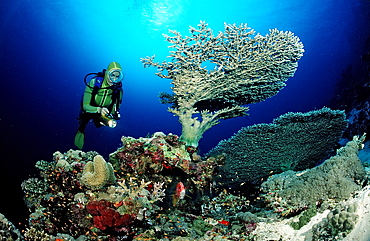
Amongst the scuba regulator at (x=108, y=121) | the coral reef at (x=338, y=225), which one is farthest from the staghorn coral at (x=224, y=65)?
the coral reef at (x=338, y=225)

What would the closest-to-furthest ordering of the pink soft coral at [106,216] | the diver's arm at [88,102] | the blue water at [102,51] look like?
the pink soft coral at [106,216] < the diver's arm at [88,102] < the blue water at [102,51]

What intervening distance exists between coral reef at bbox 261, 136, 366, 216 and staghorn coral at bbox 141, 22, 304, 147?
3.05 metres

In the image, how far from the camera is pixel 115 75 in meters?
4.65

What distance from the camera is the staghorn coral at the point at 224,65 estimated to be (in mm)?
5246

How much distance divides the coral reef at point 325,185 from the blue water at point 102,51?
5.22 m

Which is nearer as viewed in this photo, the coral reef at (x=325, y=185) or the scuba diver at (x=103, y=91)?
the coral reef at (x=325, y=185)

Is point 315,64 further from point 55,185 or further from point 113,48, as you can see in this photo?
point 55,185

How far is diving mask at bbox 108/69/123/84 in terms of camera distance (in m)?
4.60

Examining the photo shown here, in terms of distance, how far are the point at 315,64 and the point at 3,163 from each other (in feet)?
261

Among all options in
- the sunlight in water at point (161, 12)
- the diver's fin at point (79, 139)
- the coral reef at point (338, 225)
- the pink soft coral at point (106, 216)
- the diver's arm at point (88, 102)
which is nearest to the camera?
the coral reef at point (338, 225)

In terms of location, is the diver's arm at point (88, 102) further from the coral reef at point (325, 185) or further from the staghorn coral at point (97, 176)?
the coral reef at point (325, 185)

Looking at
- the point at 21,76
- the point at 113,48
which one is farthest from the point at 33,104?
the point at 113,48

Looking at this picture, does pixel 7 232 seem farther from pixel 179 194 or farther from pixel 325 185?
pixel 325 185

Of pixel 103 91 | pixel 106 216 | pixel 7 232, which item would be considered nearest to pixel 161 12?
pixel 103 91
